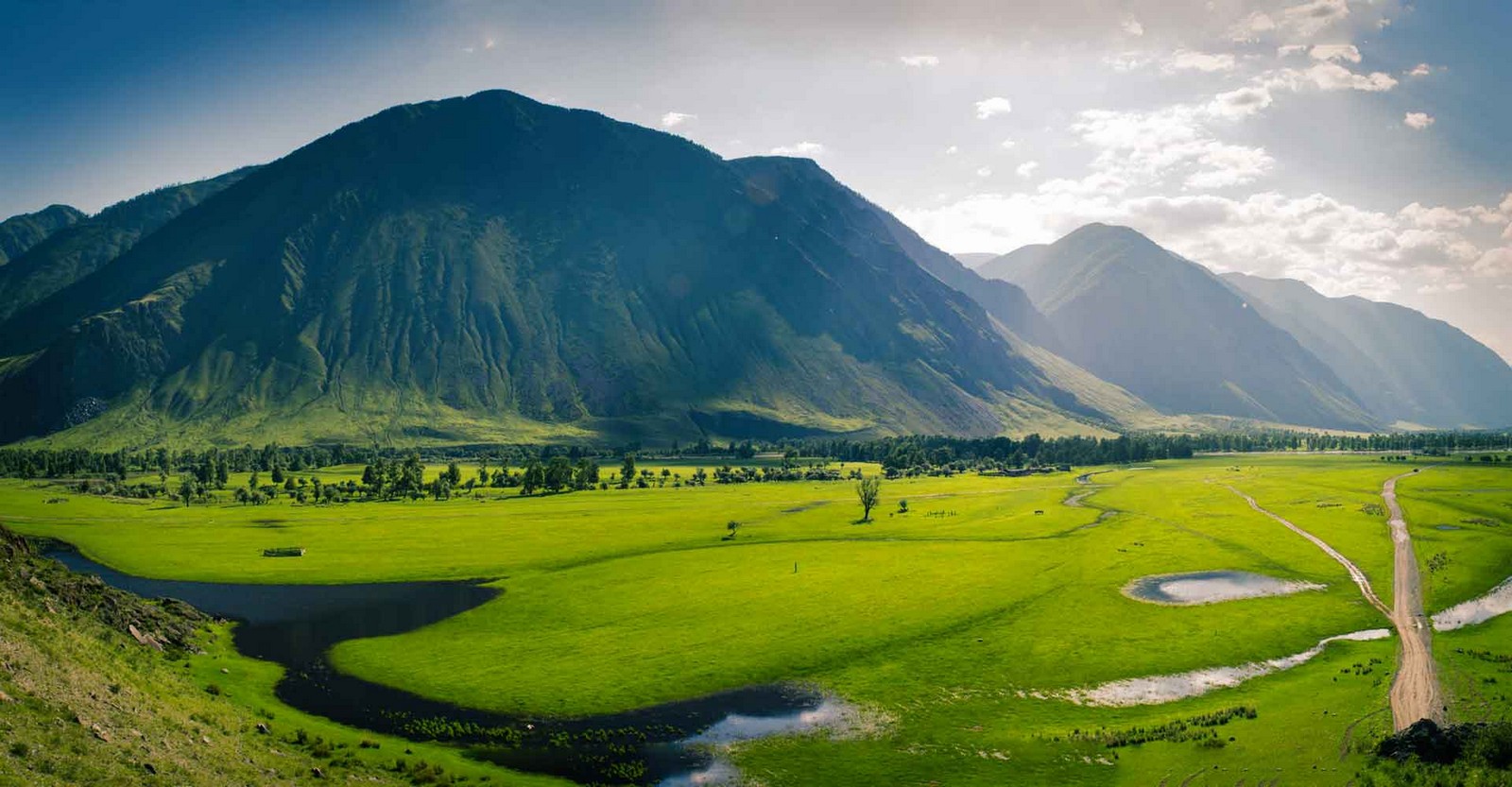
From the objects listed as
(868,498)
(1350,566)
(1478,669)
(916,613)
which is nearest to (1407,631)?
(1478,669)

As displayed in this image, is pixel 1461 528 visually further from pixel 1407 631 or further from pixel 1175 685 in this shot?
pixel 1175 685

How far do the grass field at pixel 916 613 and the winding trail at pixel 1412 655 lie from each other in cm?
115

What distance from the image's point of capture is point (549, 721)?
2181 inches

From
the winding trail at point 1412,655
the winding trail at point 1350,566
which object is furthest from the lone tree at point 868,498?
the winding trail at point 1412,655

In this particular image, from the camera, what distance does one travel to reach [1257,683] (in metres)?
60.2

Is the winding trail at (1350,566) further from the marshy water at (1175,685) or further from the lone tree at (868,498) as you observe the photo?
the lone tree at (868,498)

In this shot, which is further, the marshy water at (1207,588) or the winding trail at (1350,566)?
the marshy water at (1207,588)

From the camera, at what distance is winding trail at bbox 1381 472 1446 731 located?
51.5m

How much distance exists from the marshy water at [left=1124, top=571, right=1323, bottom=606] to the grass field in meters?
2.55

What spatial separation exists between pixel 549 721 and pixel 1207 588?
74310mm

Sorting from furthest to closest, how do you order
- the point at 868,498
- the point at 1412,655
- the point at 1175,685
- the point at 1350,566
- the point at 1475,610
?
the point at 868,498, the point at 1350,566, the point at 1475,610, the point at 1412,655, the point at 1175,685

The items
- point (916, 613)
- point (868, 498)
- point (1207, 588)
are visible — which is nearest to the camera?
point (916, 613)

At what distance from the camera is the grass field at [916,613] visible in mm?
50281

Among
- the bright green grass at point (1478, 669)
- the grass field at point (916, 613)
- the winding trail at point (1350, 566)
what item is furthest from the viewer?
the winding trail at point (1350, 566)
